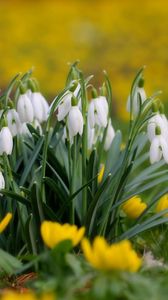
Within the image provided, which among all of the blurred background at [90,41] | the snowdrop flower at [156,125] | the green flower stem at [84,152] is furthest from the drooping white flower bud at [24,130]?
the blurred background at [90,41]

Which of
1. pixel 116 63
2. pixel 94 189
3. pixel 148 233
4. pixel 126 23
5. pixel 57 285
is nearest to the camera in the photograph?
pixel 57 285

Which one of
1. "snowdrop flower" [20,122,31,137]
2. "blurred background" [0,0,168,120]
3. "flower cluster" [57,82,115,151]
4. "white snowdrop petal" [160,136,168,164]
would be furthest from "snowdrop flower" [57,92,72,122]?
"blurred background" [0,0,168,120]

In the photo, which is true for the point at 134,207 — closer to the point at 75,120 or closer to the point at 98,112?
the point at 98,112

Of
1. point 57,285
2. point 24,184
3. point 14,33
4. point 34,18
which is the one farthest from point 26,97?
point 34,18

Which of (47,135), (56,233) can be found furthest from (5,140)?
(56,233)

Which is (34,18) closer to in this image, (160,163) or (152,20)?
(152,20)

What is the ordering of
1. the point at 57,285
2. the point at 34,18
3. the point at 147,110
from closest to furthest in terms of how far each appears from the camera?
the point at 57,285
the point at 147,110
the point at 34,18
